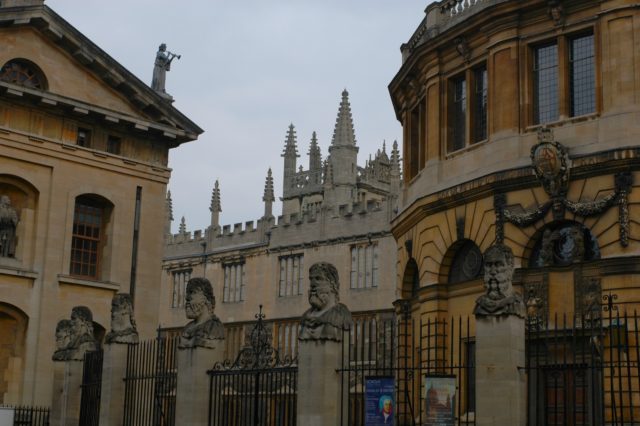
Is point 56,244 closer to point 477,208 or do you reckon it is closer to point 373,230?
point 477,208

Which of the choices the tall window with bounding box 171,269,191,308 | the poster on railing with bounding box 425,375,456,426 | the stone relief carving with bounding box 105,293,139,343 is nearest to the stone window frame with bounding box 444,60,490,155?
the stone relief carving with bounding box 105,293,139,343

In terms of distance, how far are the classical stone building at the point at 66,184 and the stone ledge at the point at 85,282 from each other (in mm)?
39

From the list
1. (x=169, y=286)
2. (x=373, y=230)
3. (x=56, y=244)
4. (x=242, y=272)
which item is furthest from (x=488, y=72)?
(x=169, y=286)

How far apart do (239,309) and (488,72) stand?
3911 cm

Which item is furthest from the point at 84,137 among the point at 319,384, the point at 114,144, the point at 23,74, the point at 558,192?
the point at 319,384

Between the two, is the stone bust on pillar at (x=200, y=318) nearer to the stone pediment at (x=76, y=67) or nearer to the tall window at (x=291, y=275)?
the stone pediment at (x=76, y=67)

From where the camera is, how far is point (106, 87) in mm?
34406

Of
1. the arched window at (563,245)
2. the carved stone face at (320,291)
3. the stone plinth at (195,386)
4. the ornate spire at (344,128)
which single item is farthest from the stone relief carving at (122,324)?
the ornate spire at (344,128)

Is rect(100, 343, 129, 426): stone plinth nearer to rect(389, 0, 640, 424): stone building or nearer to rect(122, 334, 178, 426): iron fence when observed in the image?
rect(122, 334, 178, 426): iron fence

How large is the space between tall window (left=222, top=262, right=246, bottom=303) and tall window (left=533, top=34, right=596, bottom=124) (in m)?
39.7

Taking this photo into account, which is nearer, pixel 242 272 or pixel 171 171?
pixel 171 171

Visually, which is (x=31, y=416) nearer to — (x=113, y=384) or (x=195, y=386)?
(x=113, y=384)

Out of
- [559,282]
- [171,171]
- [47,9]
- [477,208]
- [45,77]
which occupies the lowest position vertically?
[559,282]

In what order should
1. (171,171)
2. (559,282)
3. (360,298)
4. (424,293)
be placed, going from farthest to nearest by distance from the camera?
(360,298) < (171,171) < (424,293) < (559,282)
